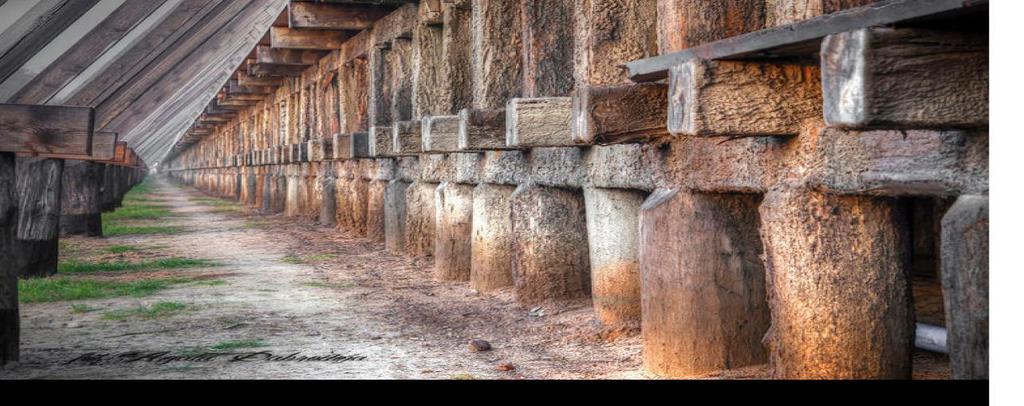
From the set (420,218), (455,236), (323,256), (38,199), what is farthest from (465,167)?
(38,199)

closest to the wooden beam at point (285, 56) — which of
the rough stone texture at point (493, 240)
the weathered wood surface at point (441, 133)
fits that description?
the weathered wood surface at point (441, 133)

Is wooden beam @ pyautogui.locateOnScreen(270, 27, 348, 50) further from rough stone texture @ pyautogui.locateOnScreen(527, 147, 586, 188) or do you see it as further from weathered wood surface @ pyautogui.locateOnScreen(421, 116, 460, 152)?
rough stone texture @ pyautogui.locateOnScreen(527, 147, 586, 188)

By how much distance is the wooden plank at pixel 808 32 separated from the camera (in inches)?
122

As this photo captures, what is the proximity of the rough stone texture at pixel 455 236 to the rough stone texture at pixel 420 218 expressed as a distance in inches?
60.0

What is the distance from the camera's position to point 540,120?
6.83 metres

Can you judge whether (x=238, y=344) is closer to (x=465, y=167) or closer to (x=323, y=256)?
(x=465, y=167)

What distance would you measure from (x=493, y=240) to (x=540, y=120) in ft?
7.41

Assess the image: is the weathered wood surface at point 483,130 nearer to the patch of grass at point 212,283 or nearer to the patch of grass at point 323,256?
the patch of grass at point 212,283

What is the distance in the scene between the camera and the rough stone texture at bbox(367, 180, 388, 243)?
47.6 feet

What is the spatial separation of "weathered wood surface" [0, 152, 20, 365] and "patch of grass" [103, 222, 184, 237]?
10585 mm
